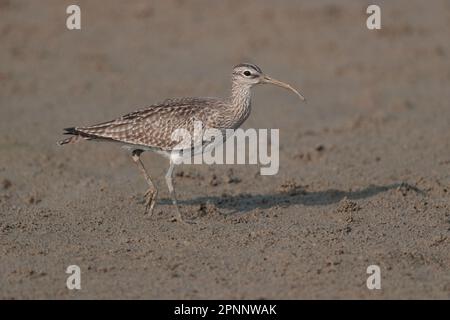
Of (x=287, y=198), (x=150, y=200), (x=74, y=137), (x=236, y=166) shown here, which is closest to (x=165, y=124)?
(x=150, y=200)

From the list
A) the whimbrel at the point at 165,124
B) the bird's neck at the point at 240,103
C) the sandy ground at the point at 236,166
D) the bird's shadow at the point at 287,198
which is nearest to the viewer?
the sandy ground at the point at 236,166

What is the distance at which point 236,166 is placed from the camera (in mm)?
12984

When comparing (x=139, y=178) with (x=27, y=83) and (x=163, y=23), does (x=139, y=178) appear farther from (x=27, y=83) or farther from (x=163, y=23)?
(x=163, y=23)

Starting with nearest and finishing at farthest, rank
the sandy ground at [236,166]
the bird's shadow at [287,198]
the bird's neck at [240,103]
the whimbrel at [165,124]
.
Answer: the sandy ground at [236,166]
the whimbrel at [165,124]
the bird's neck at [240,103]
the bird's shadow at [287,198]

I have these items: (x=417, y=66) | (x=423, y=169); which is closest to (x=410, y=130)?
(x=423, y=169)

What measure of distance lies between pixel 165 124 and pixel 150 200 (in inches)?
37.5

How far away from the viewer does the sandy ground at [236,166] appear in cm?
Result: 895

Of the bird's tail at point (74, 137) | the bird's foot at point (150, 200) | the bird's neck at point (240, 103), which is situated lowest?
the bird's foot at point (150, 200)

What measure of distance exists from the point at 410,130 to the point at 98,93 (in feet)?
19.4

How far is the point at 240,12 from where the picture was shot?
21547 millimetres

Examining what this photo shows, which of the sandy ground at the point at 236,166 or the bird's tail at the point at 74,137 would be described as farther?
the bird's tail at the point at 74,137

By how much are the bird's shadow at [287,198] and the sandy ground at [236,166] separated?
38mm

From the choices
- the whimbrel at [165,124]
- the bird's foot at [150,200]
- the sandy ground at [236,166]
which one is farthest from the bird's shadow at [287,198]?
the whimbrel at [165,124]

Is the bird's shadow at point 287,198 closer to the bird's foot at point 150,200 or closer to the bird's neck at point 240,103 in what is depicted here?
the bird's foot at point 150,200
